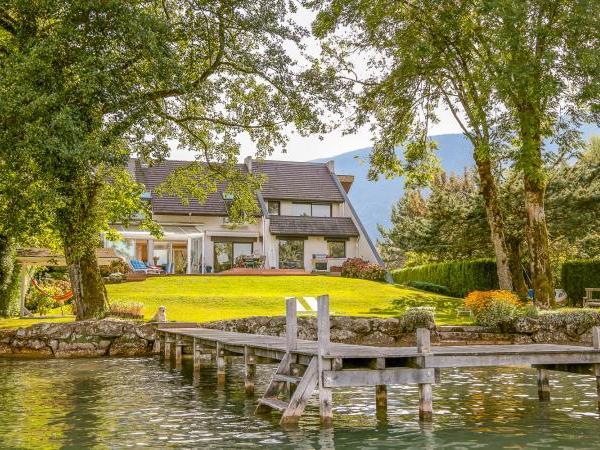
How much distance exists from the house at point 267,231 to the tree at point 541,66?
816 inches

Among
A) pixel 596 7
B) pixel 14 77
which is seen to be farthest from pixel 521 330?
pixel 14 77

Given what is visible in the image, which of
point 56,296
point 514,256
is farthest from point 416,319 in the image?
point 514,256

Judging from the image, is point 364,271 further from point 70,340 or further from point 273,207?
point 70,340

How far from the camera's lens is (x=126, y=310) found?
2523 centimetres

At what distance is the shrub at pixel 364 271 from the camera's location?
40.6 m

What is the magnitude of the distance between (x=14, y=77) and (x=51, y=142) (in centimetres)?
171

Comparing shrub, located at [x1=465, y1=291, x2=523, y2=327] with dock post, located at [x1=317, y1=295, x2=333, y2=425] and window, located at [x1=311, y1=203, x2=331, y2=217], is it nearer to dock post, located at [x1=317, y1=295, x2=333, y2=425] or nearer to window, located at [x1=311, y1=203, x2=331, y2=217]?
dock post, located at [x1=317, y1=295, x2=333, y2=425]

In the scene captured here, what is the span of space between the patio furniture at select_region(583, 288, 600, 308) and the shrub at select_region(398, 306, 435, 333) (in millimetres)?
8962

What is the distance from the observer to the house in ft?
152

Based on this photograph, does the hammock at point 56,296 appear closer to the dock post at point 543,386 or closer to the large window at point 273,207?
the dock post at point 543,386

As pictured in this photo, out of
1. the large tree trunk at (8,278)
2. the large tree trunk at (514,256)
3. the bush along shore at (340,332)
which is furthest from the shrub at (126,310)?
the large tree trunk at (514,256)

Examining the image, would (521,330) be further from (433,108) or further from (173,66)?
(173,66)

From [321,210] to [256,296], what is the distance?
20116mm

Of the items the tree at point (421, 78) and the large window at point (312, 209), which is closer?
the tree at point (421, 78)
